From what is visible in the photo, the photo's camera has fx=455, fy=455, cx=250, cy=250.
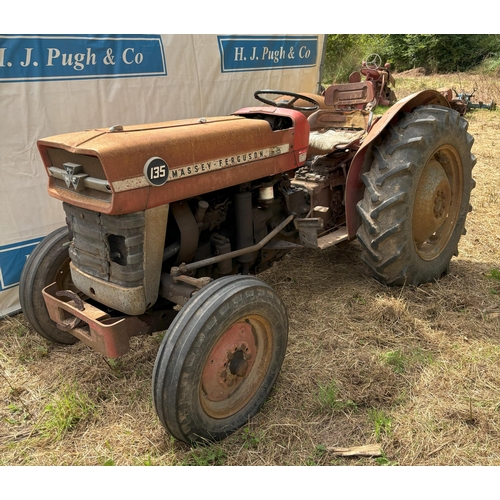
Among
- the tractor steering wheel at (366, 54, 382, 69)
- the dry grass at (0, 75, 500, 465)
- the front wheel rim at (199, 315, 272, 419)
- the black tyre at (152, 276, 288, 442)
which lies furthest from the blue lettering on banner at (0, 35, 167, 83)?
the tractor steering wheel at (366, 54, 382, 69)

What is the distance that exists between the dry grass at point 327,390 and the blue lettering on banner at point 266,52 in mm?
2650

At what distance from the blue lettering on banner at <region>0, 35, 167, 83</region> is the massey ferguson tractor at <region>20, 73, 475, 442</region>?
4.80ft

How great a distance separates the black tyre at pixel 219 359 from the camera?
2031mm

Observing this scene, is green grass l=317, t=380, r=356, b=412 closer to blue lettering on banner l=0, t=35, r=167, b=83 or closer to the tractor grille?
the tractor grille

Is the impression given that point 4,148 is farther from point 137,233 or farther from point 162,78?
point 137,233

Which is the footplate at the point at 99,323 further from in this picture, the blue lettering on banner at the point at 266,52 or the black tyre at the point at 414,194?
the blue lettering on banner at the point at 266,52

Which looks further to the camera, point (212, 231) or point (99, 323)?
point (212, 231)

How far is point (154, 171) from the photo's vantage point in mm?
2162

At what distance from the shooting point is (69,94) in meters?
3.74

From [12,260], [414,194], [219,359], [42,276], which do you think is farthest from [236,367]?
[12,260]

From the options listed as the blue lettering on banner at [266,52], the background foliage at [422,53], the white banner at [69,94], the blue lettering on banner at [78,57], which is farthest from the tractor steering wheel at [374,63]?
the background foliage at [422,53]

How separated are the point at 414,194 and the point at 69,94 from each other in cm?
283

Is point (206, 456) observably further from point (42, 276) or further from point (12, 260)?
point (12, 260)

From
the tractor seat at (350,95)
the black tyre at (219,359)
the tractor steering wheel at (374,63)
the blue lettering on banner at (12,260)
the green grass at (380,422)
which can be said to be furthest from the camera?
the tractor steering wheel at (374,63)
